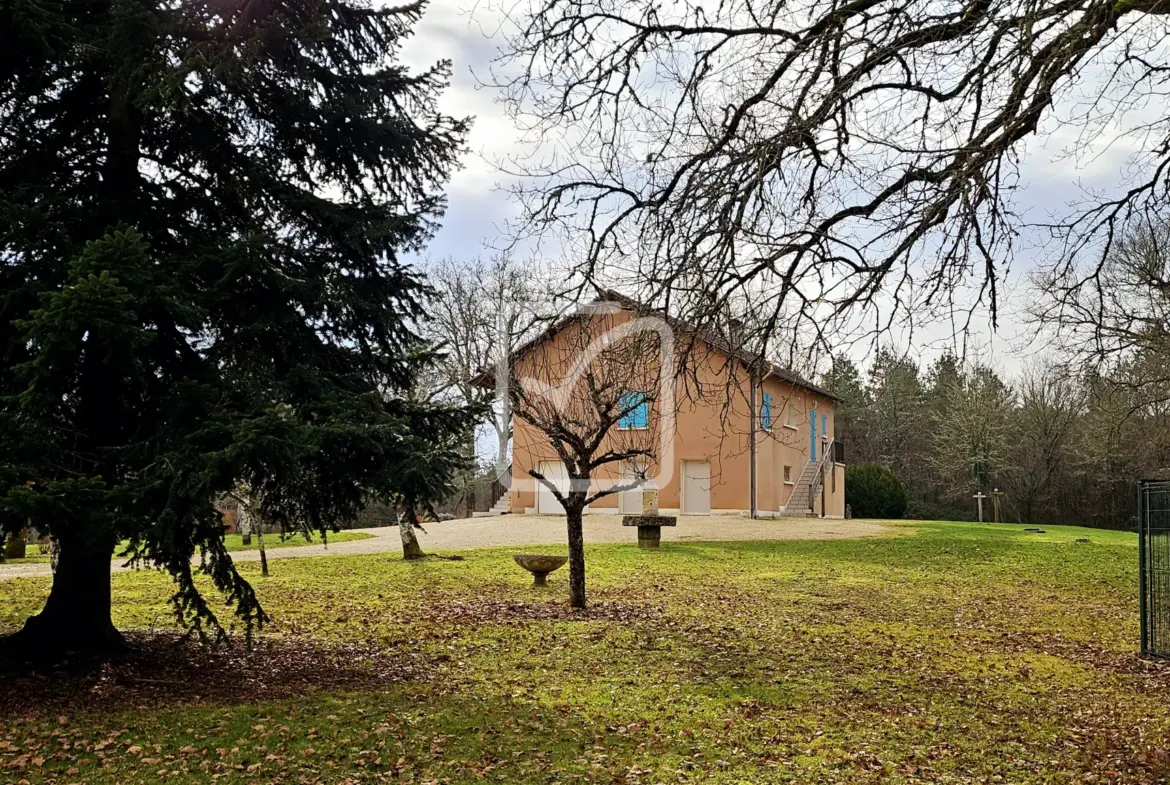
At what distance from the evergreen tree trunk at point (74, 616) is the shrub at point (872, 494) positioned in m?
33.9

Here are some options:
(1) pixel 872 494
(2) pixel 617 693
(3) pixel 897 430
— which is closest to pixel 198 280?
(2) pixel 617 693

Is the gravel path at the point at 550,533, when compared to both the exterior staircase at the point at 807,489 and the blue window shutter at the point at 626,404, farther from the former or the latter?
the blue window shutter at the point at 626,404

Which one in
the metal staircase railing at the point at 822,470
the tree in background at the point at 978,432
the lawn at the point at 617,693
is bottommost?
the lawn at the point at 617,693

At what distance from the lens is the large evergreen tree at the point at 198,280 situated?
6.69 m

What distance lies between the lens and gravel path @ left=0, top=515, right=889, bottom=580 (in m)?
21.4

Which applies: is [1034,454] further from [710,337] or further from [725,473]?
[710,337]

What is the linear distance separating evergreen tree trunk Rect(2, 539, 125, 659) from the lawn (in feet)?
2.06

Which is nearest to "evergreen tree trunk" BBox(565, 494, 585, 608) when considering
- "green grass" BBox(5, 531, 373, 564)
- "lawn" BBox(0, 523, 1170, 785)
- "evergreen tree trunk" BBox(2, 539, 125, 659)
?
"lawn" BBox(0, 523, 1170, 785)

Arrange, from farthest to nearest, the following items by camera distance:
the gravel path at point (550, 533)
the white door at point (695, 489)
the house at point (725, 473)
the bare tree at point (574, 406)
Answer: the white door at point (695, 489), the house at point (725, 473), the gravel path at point (550, 533), the bare tree at point (574, 406)

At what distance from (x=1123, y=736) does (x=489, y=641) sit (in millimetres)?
6231

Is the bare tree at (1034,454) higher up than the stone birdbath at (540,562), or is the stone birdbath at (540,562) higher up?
the bare tree at (1034,454)

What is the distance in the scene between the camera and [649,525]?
20.0 meters

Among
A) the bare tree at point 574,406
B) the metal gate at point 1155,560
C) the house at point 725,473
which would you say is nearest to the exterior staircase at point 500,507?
the house at point 725,473

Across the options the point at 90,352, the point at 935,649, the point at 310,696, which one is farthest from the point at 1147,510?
the point at 90,352
